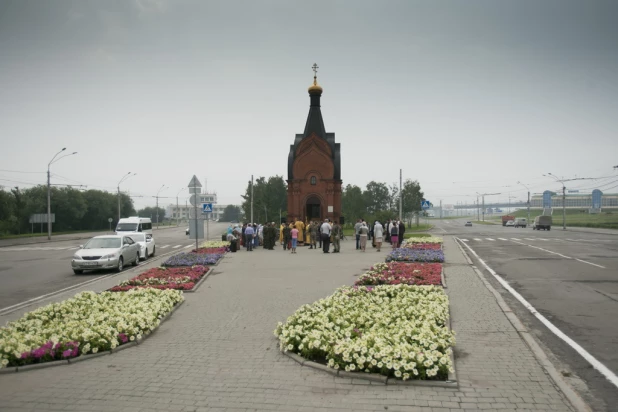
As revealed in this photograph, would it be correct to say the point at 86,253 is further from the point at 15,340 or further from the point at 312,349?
the point at 312,349

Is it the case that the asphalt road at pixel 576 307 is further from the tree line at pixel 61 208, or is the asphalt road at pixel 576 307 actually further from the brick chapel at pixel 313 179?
the tree line at pixel 61 208

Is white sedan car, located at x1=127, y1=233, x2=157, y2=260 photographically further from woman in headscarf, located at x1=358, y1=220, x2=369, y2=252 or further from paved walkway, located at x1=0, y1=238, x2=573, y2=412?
paved walkway, located at x1=0, y1=238, x2=573, y2=412

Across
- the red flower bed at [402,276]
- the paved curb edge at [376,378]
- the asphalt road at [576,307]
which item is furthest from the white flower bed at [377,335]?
the red flower bed at [402,276]

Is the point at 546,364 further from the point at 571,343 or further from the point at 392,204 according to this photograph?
the point at 392,204

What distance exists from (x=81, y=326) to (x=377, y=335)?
15.0 feet

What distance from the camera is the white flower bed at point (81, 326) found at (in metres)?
6.36

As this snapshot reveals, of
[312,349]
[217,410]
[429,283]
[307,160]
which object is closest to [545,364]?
[312,349]

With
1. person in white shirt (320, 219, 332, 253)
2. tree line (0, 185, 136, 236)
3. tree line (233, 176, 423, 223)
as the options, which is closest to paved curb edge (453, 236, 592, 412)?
person in white shirt (320, 219, 332, 253)

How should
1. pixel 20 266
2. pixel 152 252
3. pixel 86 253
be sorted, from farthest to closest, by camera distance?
pixel 152 252 → pixel 20 266 → pixel 86 253

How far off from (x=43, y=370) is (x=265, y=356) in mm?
2863

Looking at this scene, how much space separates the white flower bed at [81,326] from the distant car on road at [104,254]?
7233 mm

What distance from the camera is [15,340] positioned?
6.45 meters

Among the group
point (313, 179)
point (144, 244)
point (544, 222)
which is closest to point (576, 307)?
point (144, 244)

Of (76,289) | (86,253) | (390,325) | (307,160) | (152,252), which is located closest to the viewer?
(390,325)
